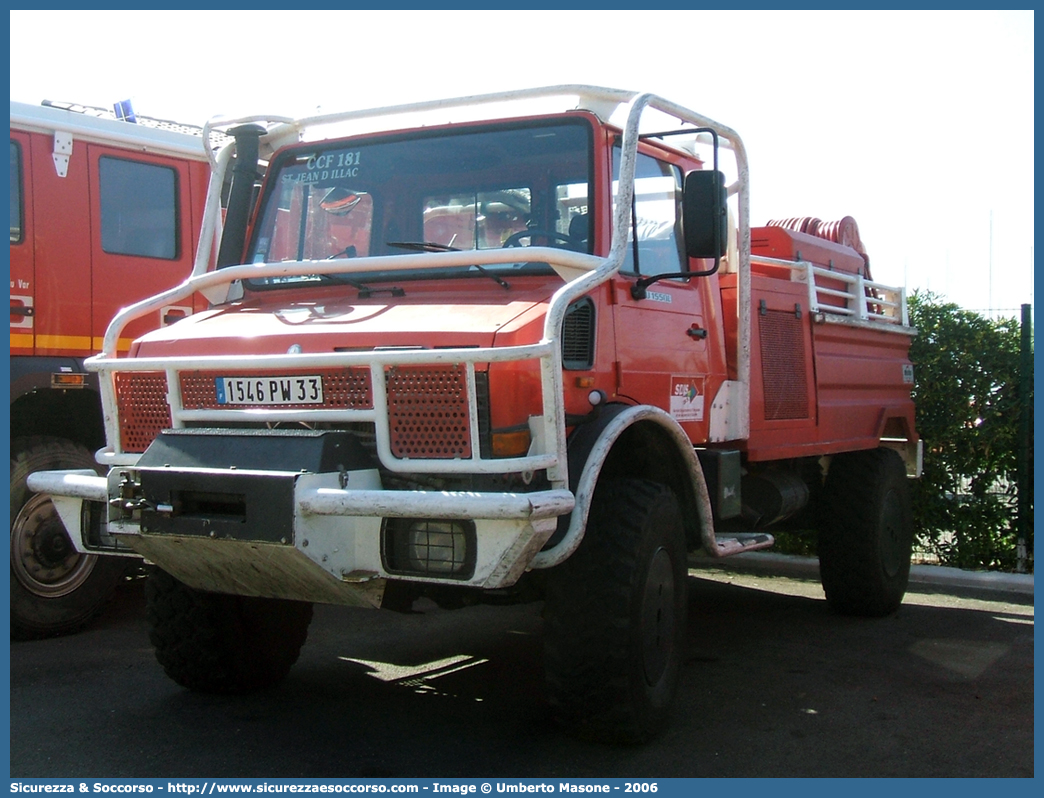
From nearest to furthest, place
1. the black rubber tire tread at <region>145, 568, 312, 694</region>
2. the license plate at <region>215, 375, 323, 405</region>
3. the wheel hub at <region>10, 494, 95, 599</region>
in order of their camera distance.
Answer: the license plate at <region>215, 375, 323, 405</region> < the black rubber tire tread at <region>145, 568, 312, 694</region> < the wheel hub at <region>10, 494, 95, 599</region>

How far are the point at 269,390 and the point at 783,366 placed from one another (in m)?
3.24

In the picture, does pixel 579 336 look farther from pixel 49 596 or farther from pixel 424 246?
pixel 49 596

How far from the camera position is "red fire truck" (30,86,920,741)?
4.01 meters

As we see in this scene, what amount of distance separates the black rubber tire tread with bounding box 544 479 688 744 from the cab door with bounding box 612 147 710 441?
623 millimetres

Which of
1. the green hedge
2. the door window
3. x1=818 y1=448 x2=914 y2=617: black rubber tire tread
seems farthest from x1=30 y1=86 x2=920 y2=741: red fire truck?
the green hedge

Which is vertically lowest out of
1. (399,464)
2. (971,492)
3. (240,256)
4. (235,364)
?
(971,492)

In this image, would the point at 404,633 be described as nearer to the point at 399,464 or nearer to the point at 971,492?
the point at 399,464

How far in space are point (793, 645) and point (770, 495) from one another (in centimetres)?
91

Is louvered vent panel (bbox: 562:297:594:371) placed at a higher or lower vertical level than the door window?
lower

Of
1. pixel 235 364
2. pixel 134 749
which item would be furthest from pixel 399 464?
pixel 134 749

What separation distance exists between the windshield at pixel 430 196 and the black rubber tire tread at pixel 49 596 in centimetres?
203

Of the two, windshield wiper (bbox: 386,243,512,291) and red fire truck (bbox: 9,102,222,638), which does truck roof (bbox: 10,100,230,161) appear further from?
windshield wiper (bbox: 386,243,512,291)

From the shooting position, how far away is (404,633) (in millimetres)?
6699

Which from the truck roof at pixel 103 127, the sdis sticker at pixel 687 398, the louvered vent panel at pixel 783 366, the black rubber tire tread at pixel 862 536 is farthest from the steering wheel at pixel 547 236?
the black rubber tire tread at pixel 862 536
